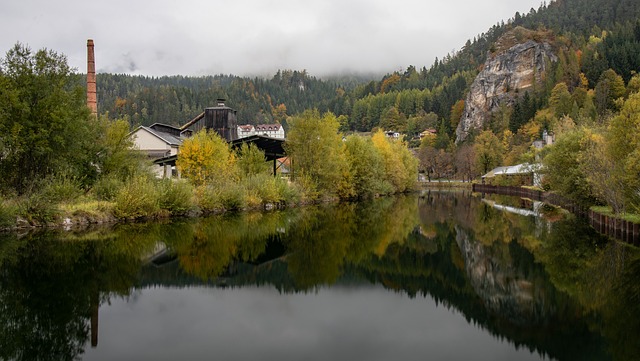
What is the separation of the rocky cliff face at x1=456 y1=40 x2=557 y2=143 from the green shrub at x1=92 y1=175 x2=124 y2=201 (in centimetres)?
10771

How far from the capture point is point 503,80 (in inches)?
5153

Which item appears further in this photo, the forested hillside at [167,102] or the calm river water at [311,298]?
the forested hillside at [167,102]

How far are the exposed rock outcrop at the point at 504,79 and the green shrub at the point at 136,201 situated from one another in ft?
351

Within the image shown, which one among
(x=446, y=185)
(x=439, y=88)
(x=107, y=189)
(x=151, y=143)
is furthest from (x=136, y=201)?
(x=439, y=88)

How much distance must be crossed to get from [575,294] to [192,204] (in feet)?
72.9

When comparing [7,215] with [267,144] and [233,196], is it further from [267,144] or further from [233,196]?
[267,144]

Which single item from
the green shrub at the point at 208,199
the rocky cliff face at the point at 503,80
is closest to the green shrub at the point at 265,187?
the green shrub at the point at 208,199

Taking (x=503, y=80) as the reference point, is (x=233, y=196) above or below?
below

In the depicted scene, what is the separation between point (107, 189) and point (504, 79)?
121471 mm

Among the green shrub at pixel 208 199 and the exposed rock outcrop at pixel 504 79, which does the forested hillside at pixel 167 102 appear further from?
the green shrub at pixel 208 199

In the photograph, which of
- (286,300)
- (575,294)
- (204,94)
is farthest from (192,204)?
(204,94)

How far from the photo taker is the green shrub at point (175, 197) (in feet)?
93.0

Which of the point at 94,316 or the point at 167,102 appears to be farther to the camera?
the point at 167,102

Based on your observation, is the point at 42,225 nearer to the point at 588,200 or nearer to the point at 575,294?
the point at 575,294
